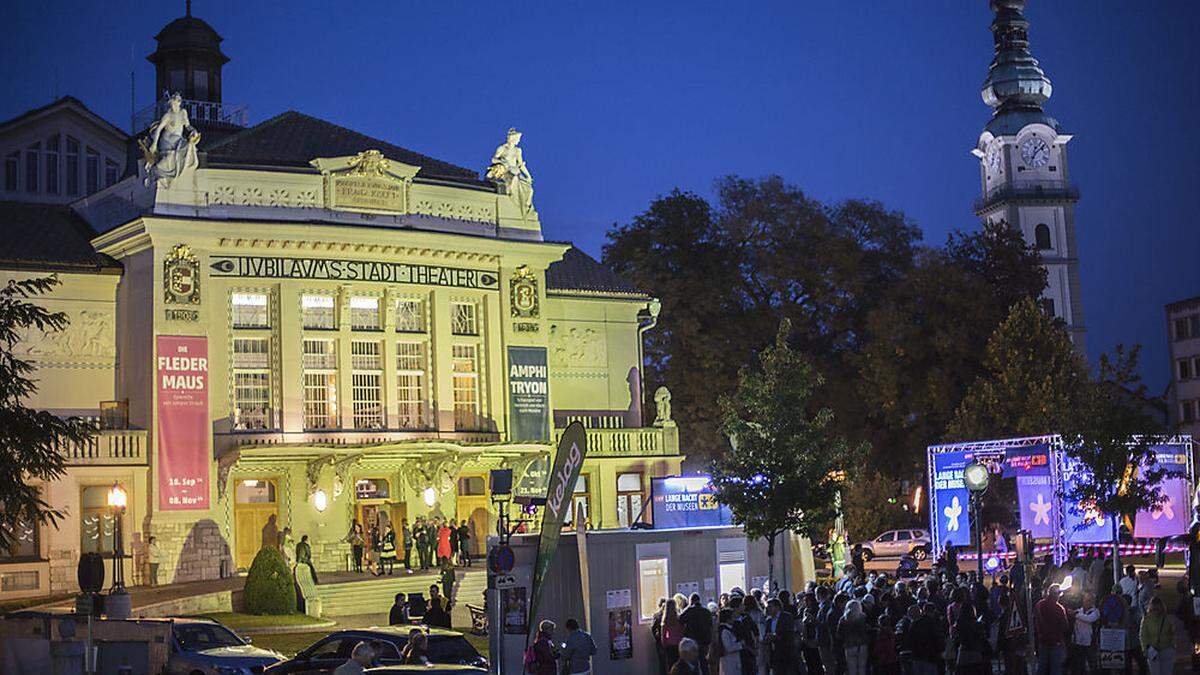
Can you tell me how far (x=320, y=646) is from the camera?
22609 mm

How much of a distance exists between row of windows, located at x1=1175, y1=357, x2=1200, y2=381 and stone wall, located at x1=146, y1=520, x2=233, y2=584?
225 feet

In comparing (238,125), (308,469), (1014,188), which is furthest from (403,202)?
(1014,188)

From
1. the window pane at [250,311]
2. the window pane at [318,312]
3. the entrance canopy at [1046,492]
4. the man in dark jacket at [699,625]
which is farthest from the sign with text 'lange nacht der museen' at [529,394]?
the man in dark jacket at [699,625]

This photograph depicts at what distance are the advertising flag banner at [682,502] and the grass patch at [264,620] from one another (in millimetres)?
7747

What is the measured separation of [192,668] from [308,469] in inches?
820

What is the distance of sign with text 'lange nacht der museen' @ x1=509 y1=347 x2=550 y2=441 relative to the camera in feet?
157

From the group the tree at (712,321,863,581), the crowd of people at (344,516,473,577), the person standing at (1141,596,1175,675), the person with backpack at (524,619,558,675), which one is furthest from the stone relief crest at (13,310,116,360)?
the person standing at (1141,596,1175,675)

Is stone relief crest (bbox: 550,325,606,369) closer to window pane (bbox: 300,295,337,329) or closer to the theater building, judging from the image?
the theater building

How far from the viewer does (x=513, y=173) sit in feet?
162

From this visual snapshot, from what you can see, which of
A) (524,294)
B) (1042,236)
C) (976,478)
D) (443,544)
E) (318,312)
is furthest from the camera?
(1042,236)

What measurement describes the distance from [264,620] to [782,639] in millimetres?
14555

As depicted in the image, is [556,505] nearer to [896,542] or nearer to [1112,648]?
[1112,648]

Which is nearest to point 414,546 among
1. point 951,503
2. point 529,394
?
point 529,394

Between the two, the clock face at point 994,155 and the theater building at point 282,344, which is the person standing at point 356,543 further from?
the clock face at point 994,155
